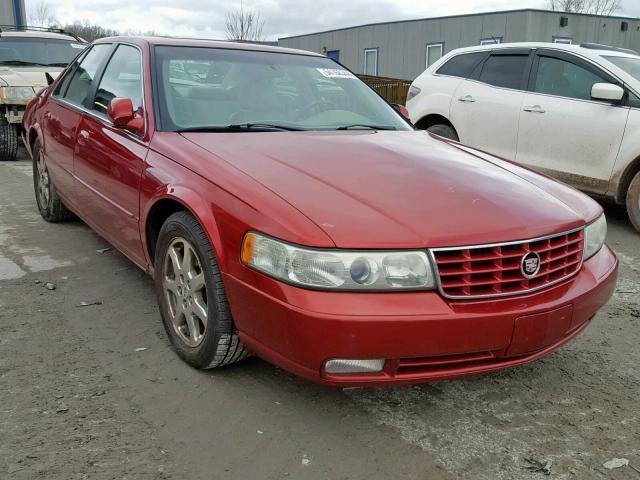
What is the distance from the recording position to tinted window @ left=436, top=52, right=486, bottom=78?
22.6 feet

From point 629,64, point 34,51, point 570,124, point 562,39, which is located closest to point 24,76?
point 34,51

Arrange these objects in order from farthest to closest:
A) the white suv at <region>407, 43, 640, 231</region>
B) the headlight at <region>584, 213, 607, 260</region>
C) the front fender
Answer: the white suv at <region>407, 43, 640, 231</region> → the headlight at <region>584, 213, 607, 260</region> → the front fender

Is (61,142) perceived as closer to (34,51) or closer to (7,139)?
(7,139)

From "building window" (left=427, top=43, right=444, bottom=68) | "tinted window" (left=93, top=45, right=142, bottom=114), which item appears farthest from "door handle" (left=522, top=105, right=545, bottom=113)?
"building window" (left=427, top=43, right=444, bottom=68)

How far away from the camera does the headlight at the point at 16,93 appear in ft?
26.5

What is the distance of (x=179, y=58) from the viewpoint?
3.52 metres

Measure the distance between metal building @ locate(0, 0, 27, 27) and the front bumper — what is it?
702 inches

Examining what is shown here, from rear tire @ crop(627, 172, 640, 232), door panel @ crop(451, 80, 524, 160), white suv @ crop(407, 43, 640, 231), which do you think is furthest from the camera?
door panel @ crop(451, 80, 524, 160)

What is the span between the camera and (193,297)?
9.00ft

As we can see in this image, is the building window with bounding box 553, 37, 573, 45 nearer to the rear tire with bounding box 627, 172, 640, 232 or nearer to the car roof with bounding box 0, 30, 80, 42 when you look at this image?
the car roof with bounding box 0, 30, 80, 42

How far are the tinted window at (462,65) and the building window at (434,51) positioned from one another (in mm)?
18730

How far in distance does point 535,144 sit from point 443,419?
13.7ft

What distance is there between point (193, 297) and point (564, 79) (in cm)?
471

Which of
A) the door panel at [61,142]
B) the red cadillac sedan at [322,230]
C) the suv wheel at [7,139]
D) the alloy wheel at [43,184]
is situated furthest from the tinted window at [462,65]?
the suv wheel at [7,139]
